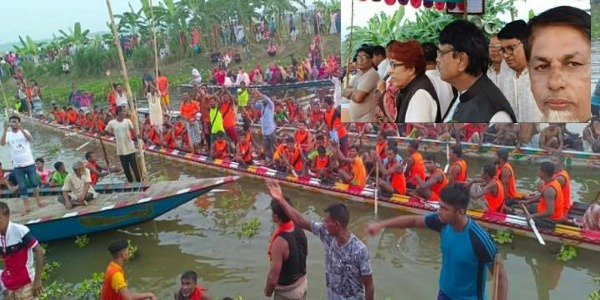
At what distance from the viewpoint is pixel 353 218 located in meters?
9.09

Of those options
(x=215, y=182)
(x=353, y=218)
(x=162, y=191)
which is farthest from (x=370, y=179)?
(x=162, y=191)

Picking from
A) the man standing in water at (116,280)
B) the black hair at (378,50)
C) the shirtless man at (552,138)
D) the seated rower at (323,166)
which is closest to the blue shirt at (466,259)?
the man standing in water at (116,280)

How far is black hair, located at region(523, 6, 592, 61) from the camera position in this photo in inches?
232

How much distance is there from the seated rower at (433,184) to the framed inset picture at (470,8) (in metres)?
2.79

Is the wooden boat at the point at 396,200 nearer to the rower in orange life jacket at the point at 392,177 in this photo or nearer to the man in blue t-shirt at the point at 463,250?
the rower in orange life jacket at the point at 392,177

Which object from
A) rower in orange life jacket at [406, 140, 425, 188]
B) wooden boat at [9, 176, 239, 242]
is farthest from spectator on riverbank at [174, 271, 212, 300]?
rower in orange life jacket at [406, 140, 425, 188]

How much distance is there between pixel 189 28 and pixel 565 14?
30401 mm

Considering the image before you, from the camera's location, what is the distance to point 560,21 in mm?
5949

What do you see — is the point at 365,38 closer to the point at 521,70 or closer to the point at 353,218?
the point at 521,70

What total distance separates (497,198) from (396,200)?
66.5 inches

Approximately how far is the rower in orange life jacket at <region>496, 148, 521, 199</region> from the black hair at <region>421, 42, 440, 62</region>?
2.30 metres

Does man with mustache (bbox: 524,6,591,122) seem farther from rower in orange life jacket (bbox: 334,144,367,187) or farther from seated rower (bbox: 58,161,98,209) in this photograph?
seated rower (bbox: 58,161,98,209)

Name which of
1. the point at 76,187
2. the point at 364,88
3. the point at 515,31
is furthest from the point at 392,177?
the point at 76,187

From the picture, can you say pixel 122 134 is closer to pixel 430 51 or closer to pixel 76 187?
pixel 76 187
